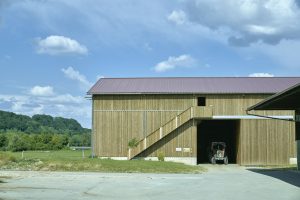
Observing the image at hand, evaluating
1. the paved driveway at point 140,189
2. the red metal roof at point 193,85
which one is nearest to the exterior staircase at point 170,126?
the red metal roof at point 193,85

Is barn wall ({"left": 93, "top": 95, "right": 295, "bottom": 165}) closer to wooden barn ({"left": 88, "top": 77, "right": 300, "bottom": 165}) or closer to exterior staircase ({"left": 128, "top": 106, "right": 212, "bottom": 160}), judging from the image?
wooden barn ({"left": 88, "top": 77, "right": 300, "bottom": 165})

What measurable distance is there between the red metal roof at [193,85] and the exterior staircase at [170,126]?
2079mm

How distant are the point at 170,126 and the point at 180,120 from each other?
1.09 meters

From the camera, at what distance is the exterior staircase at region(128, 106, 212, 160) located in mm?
44875

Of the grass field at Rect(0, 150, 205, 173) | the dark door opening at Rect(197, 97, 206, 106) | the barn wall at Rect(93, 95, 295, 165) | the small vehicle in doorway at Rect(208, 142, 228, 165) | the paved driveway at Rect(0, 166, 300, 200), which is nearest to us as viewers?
the paved driveway at Rect(0, 166, 300, 200)

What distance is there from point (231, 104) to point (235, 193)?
27062mm

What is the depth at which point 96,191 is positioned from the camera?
20219 millimetres

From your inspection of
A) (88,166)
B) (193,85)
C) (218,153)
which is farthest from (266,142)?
(88,166)

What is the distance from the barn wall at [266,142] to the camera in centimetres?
4478

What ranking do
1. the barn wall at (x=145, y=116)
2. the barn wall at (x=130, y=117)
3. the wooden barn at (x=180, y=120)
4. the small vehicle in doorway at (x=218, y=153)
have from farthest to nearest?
the small vehicle in doorway at (x=218, y=153), the barn wall at (x=130, y=117), the barn wall at (x=145, y=116), the wooden barn at (x=180, y=120)

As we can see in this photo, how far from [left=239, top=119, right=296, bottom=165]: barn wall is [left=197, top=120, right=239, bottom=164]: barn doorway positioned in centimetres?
699

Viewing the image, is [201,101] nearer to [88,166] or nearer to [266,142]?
[266,142]

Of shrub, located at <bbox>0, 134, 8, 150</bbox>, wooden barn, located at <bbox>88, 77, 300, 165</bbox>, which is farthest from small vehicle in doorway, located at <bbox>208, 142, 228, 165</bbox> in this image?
shrub, located at <bbox>0, 134, 8, 150</bbox>

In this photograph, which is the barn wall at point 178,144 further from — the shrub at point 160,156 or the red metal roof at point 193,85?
the red metal roof at point 193,85
